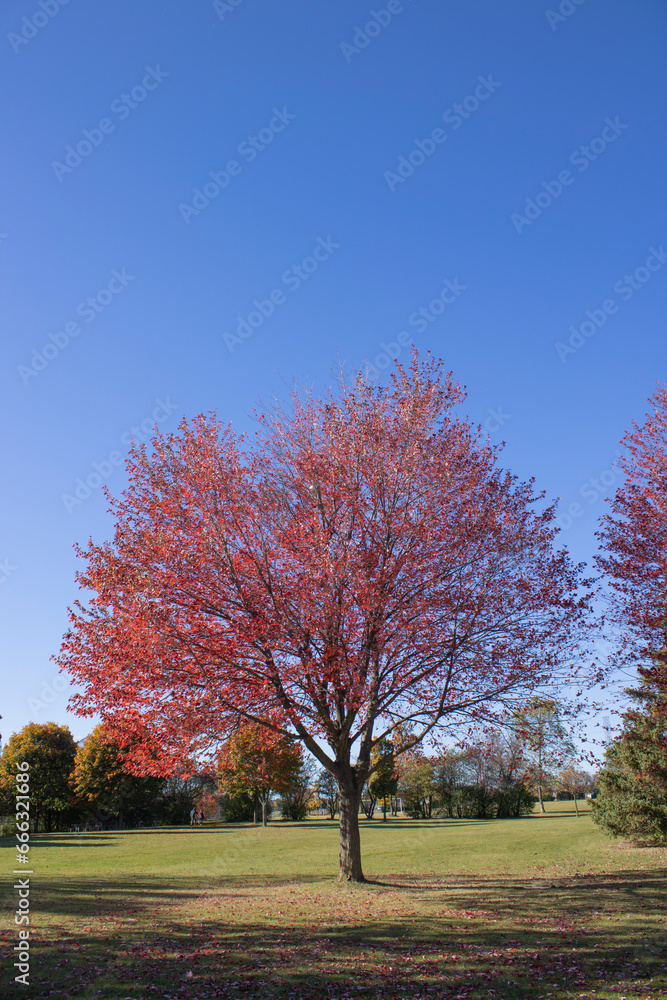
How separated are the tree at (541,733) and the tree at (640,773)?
3988 mm

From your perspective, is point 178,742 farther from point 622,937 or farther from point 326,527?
point 622,937

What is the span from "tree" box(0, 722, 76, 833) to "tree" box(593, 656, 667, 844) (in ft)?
143

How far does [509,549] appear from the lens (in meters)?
16.0

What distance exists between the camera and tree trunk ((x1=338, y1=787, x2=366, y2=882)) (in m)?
16.3

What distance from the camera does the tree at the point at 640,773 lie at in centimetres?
1941

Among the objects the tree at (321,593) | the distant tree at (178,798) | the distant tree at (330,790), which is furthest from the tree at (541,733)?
the distant tree at (330,790)

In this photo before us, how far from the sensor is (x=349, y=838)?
16.4 meters

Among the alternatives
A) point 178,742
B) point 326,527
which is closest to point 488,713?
point 326,527

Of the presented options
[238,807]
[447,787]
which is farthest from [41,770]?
[447,787]

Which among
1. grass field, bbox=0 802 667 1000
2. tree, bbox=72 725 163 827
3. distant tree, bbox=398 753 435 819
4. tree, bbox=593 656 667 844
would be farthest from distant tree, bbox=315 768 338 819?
grass field, bbox=0 802 667 1000

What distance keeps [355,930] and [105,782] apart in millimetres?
48580

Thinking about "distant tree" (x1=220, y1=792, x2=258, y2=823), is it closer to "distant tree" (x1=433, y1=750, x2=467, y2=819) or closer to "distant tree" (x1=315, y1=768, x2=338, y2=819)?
"distant tree" (x1=315, y1=768, x2=338, y2=819)

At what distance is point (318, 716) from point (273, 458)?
6.87m

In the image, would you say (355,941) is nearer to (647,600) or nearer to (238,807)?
(647,600)
